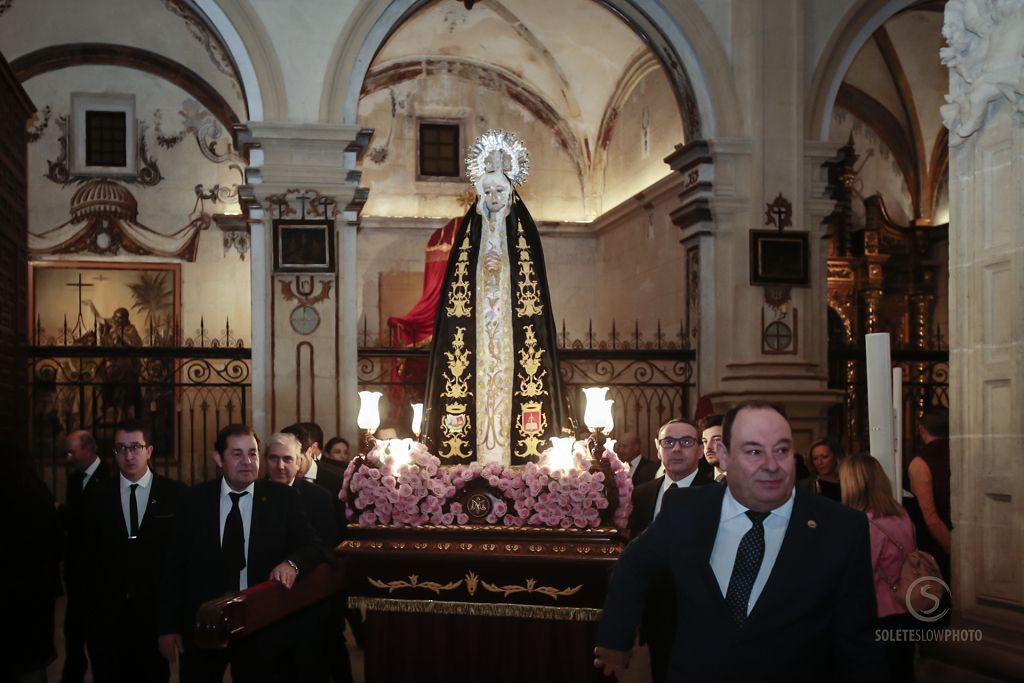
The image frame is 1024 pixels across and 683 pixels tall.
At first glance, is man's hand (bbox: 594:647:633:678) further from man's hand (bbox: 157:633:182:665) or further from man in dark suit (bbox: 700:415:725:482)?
man in dark suit (bbox: 700:415:725:482)

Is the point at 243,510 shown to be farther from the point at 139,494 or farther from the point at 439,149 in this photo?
the point at 439,149

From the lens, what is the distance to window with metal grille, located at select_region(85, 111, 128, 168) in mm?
18031

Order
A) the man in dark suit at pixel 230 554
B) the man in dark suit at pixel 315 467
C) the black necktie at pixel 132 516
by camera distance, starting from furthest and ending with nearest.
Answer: the man in dark suit at pixel 315 467, the black necktie at pixel 132 516, the man in dark suit at pixel 230 554

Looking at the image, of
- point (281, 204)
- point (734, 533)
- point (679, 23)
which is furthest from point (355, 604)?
point (679, 23)

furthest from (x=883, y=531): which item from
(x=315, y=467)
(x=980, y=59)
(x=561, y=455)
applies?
(x=315, y=467)

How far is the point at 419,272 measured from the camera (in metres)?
18.9

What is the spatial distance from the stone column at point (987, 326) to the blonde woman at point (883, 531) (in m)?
0.41

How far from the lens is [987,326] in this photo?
5.69 metres

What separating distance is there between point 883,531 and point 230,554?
9.41ft

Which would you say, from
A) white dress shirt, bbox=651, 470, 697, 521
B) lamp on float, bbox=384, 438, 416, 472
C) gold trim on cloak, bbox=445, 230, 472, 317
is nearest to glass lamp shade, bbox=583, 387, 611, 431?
white dress shirt, bbox=651, 470, 697, 521

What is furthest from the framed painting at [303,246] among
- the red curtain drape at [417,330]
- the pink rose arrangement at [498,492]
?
the pink rose arrangement at [498,492]

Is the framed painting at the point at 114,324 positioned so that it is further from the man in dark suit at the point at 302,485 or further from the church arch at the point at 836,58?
the man in dark suit at the point at 302,485

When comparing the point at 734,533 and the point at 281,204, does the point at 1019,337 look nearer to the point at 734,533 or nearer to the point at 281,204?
the point at 734,533

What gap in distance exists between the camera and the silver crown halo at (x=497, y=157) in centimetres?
736
